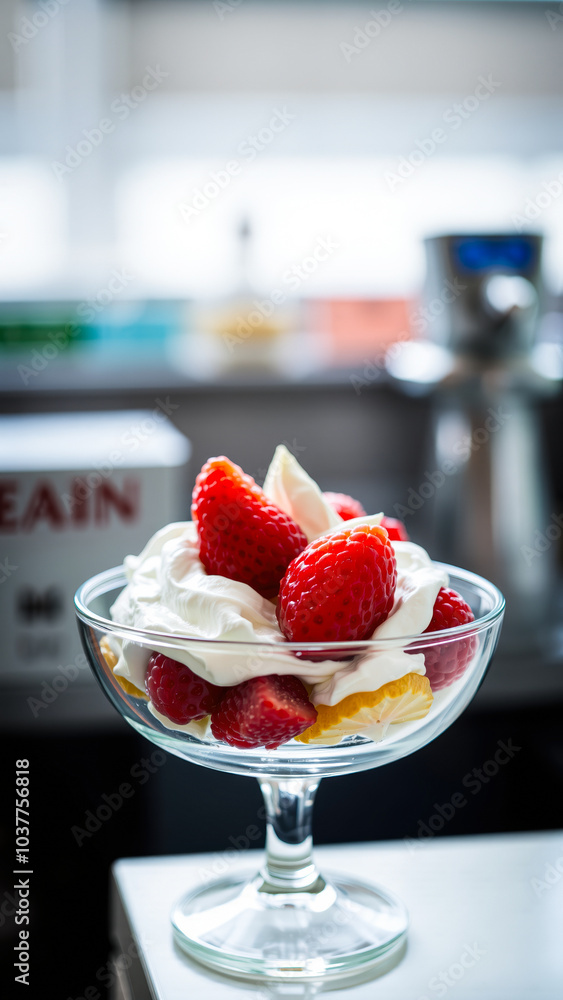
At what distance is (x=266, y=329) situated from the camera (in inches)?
79.3

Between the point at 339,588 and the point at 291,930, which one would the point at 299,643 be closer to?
the point at 339,588

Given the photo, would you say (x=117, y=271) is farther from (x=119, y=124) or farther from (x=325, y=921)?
(x=325, y=921)

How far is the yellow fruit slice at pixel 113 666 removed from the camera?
0.53 m

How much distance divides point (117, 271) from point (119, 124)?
0.31 metres

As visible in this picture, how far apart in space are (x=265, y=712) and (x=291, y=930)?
162 mm

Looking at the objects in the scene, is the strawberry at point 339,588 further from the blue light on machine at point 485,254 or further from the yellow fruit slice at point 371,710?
the blue light on machine at point 485,254

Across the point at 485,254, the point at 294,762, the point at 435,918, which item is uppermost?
the point at 485,254

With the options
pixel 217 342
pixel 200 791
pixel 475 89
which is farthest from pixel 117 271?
pixel 200 791

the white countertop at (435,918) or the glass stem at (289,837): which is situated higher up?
the glass stem at (289,837)

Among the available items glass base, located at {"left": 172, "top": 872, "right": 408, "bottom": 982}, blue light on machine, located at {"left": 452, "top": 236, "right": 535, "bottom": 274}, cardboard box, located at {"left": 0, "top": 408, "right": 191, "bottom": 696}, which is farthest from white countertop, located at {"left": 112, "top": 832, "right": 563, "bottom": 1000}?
blue light on machine, located at {"left": 452, "top": 236, "right": 535, "bottom": 274}

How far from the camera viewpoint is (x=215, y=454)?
6.33 ft

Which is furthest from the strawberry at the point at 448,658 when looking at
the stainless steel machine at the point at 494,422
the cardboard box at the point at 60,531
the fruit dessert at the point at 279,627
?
the stainless steel machine at the point at 494,422

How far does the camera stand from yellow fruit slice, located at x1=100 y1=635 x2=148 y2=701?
53cm

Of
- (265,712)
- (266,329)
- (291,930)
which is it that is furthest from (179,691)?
(266,329)
